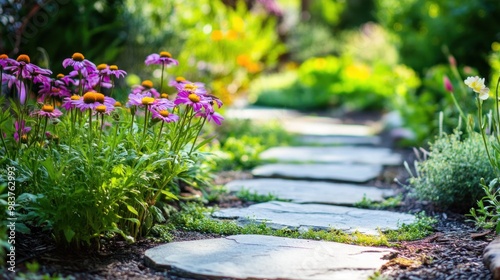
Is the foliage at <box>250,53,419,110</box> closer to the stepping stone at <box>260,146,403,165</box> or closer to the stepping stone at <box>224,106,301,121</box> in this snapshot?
the stepping stone at <box>224,106,301,121</box>

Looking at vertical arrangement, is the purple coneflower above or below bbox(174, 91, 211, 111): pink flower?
above

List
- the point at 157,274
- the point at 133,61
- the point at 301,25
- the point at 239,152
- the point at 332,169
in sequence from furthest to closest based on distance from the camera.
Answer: the point at 301,25
the point at 133,61
the point at 239,152
the point at 332,169
the point at 157,274

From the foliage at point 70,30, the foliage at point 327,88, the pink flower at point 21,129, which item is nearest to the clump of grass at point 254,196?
the pink flower at point 21,129

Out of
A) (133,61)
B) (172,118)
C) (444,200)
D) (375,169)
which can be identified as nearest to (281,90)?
Result: (133,61)

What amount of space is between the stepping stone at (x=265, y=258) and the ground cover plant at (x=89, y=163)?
239 millimetres

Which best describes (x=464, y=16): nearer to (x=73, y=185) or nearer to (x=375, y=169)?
(x=375, y=169)

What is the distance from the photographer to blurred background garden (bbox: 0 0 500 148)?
5.22 m

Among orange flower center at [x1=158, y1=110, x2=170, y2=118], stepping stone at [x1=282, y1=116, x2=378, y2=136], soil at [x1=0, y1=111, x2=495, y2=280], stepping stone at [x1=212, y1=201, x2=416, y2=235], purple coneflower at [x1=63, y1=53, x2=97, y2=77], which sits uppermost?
stepping stone at [x1=282, y1=116, x2=378, y2=136]

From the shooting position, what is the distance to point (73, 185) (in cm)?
244

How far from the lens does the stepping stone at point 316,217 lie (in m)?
3.08

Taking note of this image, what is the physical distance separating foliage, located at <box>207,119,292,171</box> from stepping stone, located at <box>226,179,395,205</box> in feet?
1.27

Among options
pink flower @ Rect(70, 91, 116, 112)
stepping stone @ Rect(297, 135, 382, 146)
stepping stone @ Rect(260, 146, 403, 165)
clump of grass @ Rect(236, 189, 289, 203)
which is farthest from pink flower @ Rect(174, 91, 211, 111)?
stepping stone @ Rect(297, 135, 382, 146)

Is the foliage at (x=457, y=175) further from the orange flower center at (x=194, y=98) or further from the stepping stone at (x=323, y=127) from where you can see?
the stepping stone at (x=323, y=127)

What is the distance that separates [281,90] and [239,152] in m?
4.73
